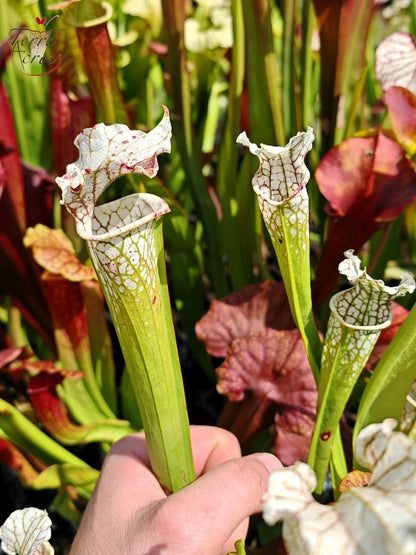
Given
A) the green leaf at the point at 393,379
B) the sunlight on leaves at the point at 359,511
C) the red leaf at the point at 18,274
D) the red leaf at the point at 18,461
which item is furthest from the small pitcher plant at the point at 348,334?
the red leaf at the point at 18,274

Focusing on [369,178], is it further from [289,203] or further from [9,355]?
[9,355]

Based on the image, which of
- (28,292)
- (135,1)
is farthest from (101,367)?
(135,1)

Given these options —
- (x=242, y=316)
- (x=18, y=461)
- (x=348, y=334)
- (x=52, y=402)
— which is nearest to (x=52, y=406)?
(x=52, y=402)

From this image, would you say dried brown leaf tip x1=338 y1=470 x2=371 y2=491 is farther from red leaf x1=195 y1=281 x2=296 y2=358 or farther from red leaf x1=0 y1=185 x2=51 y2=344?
red leaf x1=0 y1=185 x2=51 y2=344

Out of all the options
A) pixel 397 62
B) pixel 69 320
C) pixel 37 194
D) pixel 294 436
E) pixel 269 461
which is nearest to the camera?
pixel 269 461

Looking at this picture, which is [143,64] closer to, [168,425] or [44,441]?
[44,441]

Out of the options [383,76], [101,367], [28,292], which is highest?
[383,76]
